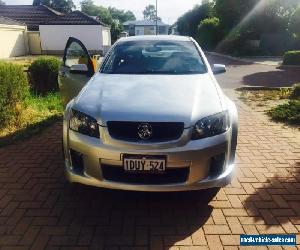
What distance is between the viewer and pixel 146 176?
315 centimetres

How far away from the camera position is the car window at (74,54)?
20.0 feet

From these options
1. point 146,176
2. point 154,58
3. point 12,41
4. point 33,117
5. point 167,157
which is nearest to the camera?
point 167,157

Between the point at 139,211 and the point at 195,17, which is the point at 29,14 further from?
the point at 139,211

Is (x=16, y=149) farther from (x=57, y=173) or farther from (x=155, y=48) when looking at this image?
(x=155, y=48)

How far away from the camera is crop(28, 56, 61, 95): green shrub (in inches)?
356

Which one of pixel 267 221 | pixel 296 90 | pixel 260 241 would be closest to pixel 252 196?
pixel 267 221

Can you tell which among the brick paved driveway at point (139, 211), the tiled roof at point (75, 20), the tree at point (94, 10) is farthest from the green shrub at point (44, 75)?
the tree at point (94, 10)

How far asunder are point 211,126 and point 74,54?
4290 mm

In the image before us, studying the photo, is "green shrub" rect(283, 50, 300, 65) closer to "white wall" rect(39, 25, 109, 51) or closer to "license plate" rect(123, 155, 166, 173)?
"license plate" rect(123, 155, 166, 173)

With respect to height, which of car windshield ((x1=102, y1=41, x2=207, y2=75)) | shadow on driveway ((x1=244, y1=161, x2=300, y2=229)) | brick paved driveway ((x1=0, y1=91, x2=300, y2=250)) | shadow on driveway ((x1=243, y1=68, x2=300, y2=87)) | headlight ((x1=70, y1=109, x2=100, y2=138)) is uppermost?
car windshield ((x1=102, y1=41, x2=207, y2=75))

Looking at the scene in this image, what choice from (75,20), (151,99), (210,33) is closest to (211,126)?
(151,99)

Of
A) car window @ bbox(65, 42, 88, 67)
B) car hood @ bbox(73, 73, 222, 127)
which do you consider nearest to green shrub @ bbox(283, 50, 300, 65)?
car window @ bbox(65, 42, 88, 67)

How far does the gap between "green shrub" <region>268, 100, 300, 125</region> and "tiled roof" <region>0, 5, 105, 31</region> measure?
30446 millimetres

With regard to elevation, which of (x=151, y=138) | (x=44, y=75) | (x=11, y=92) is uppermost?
(x=151, y=138)
